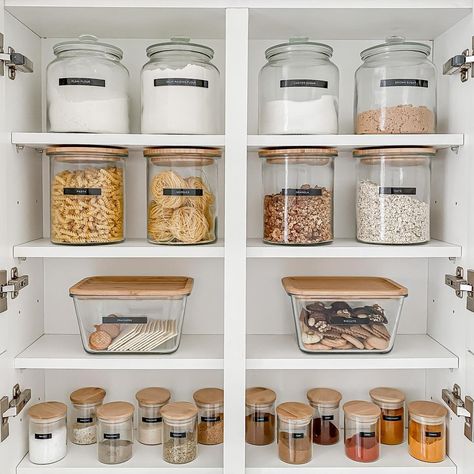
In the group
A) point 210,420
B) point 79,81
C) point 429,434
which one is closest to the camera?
point 79,81

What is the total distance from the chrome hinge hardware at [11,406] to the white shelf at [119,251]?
33cm

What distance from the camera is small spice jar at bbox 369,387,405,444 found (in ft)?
5.57

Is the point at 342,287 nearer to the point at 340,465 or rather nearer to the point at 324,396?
the point at 324,396

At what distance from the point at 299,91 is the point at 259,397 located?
80 centimetres

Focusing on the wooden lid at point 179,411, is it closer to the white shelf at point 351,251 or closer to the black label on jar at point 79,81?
the white shelf at point 351,251

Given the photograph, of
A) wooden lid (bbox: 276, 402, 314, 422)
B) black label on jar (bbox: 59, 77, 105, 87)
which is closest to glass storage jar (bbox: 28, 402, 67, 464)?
wooden lid (bbox: 276, 402, 314, 422)

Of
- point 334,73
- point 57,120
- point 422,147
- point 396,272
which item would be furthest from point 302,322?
point 57,120

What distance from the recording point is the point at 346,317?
1.58 metres

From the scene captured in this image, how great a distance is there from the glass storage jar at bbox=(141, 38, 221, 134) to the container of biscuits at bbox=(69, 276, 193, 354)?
41 centimetres

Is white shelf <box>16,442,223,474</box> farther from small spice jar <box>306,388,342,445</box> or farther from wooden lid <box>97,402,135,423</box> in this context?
small spice jar <box>306,388,342,445</box>

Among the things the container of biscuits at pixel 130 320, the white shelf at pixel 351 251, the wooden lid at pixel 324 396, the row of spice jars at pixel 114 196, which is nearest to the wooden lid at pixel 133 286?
the container of biscuits at pixel 130 320

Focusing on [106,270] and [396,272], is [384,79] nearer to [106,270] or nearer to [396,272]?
[396,272]

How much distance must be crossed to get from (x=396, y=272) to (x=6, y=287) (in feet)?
A: 3.43

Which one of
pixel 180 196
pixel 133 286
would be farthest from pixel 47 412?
pixel 180 196
